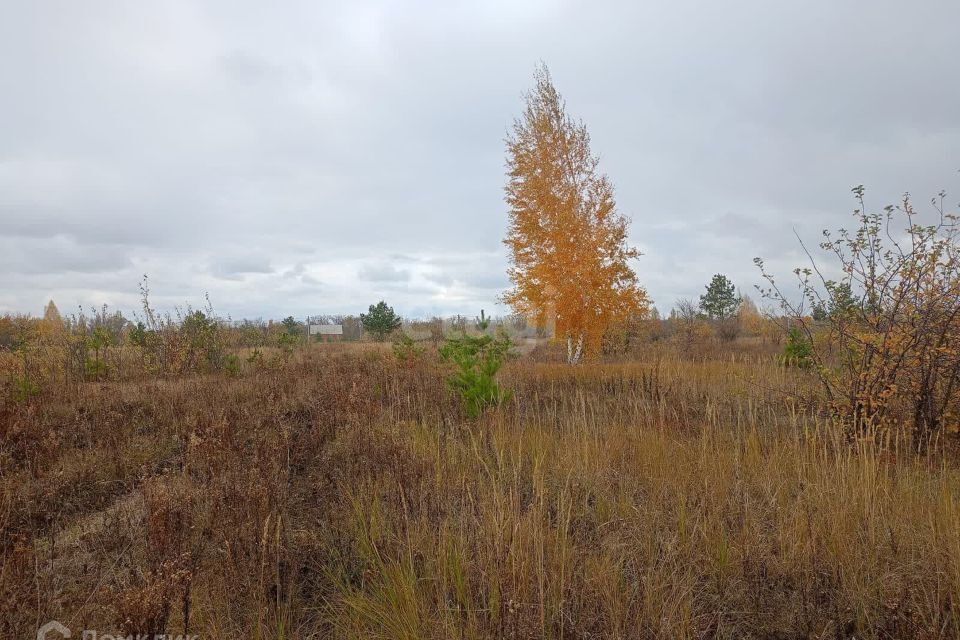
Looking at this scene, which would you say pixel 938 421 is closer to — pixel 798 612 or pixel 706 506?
pixel 706 506

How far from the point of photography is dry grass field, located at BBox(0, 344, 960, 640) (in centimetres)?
213

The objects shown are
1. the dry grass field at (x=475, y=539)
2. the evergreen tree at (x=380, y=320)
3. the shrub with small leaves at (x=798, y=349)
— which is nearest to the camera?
the dry grass field at (x=475, y=539)

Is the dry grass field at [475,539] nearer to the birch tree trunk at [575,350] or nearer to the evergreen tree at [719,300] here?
the birch tree trunk at [575,350]

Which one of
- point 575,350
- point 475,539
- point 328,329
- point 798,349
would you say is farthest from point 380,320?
point 475,539

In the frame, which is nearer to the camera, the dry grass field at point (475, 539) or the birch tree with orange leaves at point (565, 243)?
the dry grass field at point (475, 539)

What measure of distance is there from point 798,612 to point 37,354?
13878mm

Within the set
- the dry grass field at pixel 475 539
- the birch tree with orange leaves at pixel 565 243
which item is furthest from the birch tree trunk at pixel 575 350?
the dry grass field at pixel 475 539

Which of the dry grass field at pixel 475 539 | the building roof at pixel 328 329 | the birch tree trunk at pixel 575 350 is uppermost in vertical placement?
the building roof at pixel 328 329

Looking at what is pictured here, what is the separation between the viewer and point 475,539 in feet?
8.32

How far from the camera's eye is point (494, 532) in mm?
2381

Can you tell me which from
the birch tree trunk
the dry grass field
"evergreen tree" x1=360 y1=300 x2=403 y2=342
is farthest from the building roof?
the dry grass field

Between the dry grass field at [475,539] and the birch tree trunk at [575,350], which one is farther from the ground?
the birch tree trunk at [575,350]

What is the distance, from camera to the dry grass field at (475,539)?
2.13 m

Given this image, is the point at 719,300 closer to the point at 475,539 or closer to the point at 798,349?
the point at 798,349
